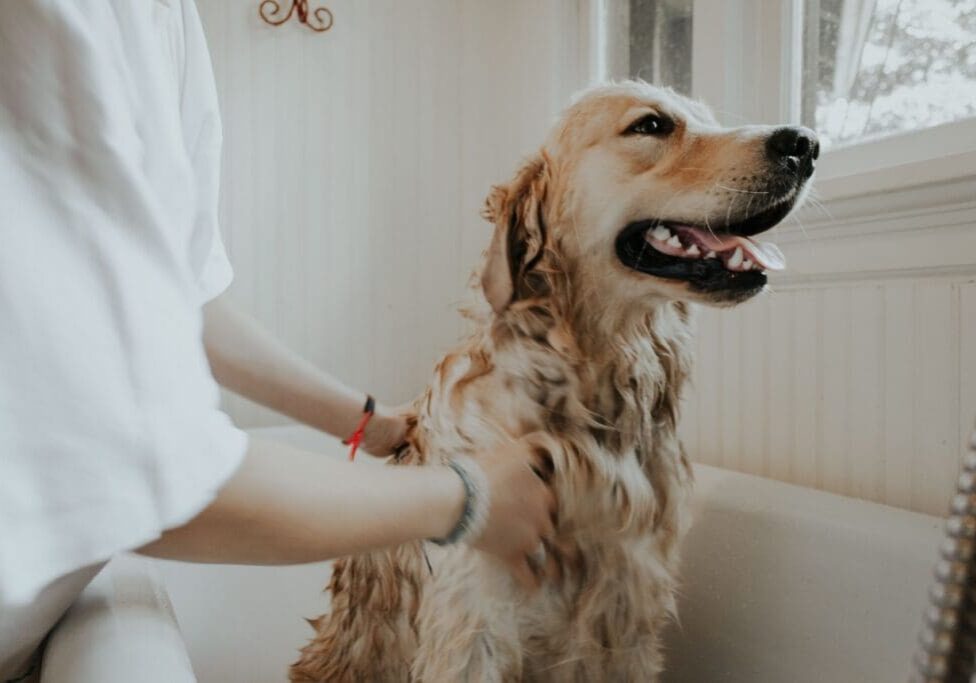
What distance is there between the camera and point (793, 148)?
738 millimetres

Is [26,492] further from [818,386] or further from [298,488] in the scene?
[818,386]

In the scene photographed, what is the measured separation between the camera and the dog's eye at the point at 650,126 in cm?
83

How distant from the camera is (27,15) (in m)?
0.36

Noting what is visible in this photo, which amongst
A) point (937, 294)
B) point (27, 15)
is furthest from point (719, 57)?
point (27, 15)

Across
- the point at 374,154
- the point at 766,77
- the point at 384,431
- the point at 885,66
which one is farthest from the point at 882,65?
the point at 374,154

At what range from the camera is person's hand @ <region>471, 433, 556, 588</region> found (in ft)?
2.22

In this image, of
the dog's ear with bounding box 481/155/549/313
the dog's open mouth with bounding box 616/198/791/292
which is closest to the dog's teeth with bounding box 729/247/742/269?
the dog's open mouth with bounding box 616/198/791/292

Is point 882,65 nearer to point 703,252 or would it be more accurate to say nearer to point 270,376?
point 703,252

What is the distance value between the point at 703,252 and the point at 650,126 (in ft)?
0.58

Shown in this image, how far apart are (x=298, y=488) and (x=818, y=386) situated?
3.05 ft

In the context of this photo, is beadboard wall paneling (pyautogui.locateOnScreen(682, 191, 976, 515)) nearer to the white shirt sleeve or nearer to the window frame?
the window frame

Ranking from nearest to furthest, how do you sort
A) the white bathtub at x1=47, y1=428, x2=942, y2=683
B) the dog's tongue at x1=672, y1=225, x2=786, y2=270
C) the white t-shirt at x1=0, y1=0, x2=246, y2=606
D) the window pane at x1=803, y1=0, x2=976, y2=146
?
the white t-shirt at x1=0, y1=0, x2=246, y2=606 → the dog's tongue at x1=672, y1=225, x2=786, y2=270 → the white bathtub at x1=47, y1=428, x2=942, y2=683 → the window pane at x1=803, y1=0, x2=976, y2=146

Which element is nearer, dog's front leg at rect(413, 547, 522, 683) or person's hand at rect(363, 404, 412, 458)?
dog's front leg at rect(413, 547, 522, 683)

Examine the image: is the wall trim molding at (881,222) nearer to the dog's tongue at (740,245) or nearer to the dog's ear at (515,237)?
the dog's tongue at (740,245)
